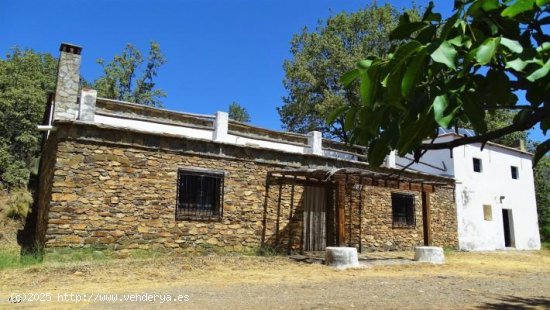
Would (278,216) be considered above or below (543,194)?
below

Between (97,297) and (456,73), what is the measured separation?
6434mm

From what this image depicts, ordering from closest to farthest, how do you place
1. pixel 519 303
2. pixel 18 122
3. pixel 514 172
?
1. pixel 519 303
2. pixel 514 172
3. pixel 18 122

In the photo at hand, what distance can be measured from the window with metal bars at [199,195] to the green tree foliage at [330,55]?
12.0 metres

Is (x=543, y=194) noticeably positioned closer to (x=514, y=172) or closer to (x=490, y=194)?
(x=514, y=172)

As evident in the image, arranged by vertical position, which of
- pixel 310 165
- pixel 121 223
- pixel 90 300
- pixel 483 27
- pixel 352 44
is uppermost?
pixel 352 44

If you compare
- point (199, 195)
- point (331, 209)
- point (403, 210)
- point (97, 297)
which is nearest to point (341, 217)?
point (331, 209)

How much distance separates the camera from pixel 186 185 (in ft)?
37.3

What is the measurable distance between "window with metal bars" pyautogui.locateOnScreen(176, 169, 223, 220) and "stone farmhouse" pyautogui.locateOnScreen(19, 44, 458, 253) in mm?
27

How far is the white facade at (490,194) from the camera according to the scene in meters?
18.8

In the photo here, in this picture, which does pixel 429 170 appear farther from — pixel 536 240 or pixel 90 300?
pixel 90 300

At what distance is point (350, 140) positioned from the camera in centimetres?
213

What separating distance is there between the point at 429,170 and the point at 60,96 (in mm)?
14944

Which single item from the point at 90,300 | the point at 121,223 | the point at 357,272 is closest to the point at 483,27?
the point at 90,300

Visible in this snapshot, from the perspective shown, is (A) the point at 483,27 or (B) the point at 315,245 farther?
(B) the point at 315,245
